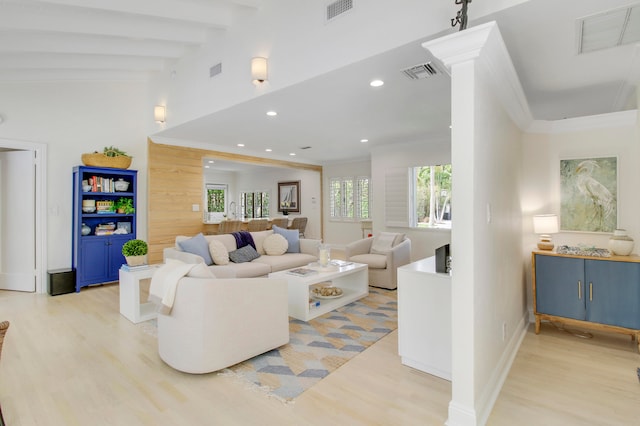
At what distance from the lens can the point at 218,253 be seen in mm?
4598

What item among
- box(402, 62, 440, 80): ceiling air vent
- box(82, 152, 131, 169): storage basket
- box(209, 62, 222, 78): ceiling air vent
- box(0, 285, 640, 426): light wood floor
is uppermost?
box(209, 62, 222, 78): ceiling air vent

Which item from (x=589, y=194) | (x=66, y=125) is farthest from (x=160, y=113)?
(x=589, y=194)

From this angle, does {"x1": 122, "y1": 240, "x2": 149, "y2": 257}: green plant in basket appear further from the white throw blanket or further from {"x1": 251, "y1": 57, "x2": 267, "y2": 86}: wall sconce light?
{"x1": 251, "y1": 57, "x2": 267, "y2": 86}: wall sconce light

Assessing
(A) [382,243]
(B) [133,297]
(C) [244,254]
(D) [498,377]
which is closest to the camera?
(D) [498,377]

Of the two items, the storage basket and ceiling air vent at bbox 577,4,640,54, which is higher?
ceiling air vent at bbox 577,4,640,54

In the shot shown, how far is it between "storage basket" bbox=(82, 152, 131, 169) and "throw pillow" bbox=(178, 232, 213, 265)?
6.91 ft

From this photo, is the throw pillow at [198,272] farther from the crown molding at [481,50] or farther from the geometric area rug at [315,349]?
the crown molding at [481,50]

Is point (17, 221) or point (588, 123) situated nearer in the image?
point (588, 123)

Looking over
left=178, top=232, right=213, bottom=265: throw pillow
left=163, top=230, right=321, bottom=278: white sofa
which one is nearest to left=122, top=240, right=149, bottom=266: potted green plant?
left=163, top=230, right=321, bottom=278: white sofa

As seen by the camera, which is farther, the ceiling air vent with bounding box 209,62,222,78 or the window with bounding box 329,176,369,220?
the window with bounding box 329,176,369,220

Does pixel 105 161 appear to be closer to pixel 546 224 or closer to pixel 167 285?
pixel 167 285

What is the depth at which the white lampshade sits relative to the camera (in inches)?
133

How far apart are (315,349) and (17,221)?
5.30 meters

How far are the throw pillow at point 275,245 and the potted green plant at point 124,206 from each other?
2.39 metres
